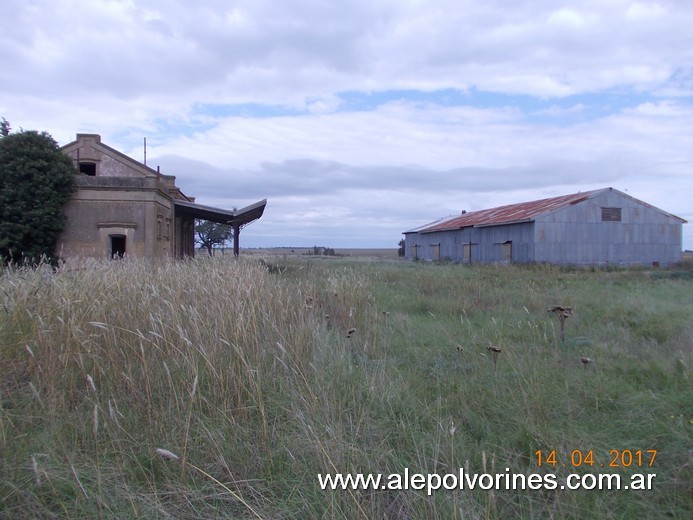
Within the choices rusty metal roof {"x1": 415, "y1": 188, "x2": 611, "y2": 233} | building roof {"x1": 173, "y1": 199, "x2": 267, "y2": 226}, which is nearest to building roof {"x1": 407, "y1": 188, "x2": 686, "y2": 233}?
rusty metal roof {"x1": 415, "y1": 188, "x2": 611, "y2": 233}

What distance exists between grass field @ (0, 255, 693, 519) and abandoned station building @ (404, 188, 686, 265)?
992 inches

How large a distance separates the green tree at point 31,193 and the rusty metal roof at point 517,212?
2279 centimetres

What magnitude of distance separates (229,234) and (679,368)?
57.1 meters

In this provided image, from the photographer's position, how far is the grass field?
284 cm

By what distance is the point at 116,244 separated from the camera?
22.9 meters

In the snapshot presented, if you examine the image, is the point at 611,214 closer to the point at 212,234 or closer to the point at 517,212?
the point at 517,212

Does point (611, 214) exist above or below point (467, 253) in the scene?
above

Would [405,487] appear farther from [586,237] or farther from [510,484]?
[586,237]

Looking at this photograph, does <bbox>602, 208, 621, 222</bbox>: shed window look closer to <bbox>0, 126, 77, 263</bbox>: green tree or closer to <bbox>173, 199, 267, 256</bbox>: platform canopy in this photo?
<bbox>173, 199, 267, 256</bbox>: platform canopy

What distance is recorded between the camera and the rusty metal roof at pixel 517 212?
30.9 metres

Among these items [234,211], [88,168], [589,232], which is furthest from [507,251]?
[88,168]

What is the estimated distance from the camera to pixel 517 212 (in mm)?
34688

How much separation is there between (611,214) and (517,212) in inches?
211

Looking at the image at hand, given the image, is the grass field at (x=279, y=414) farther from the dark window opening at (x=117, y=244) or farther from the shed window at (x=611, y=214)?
the shed window at (x=611, y=214)
